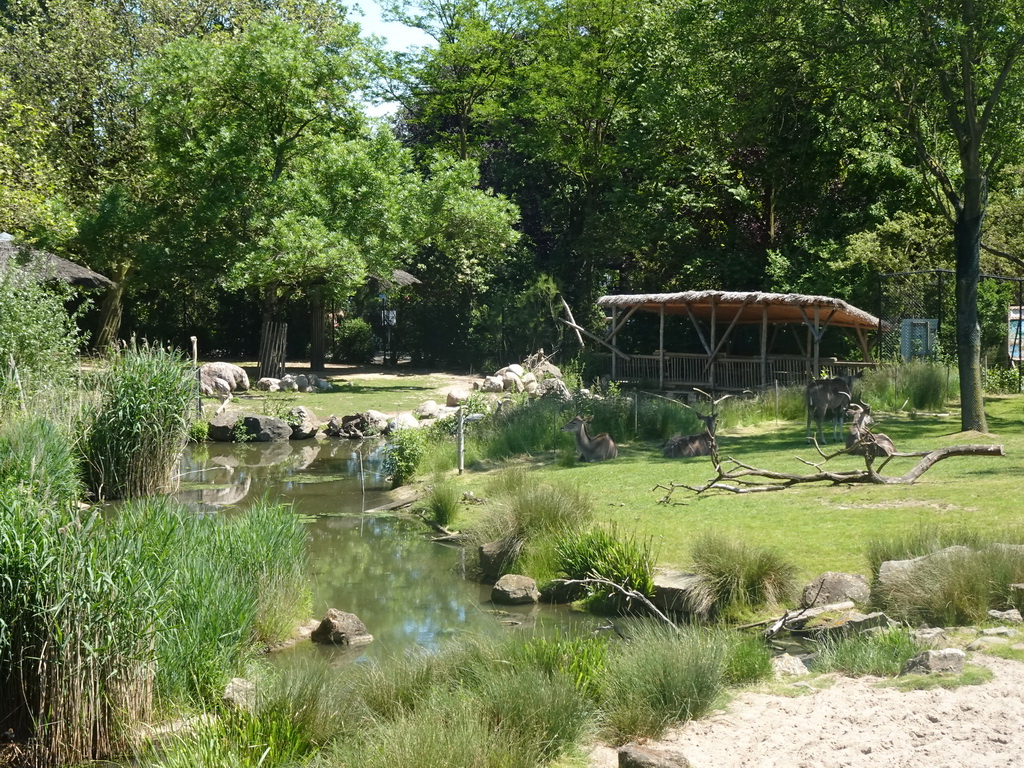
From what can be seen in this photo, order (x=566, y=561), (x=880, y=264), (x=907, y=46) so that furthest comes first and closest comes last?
(x=880, y=264) < (x=907, y=46) < (x=566, y=561)

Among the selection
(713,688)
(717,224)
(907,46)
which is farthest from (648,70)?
(713,688)

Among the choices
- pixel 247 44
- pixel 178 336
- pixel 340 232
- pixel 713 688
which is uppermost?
pixel 247 44

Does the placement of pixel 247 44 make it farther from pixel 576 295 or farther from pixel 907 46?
pixel 907 46

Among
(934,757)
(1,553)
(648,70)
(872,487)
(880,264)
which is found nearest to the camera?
(934,757)

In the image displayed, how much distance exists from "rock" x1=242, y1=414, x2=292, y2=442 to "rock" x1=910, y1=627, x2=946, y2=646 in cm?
1878

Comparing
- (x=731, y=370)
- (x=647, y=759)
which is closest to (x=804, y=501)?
(x=647, y=759)

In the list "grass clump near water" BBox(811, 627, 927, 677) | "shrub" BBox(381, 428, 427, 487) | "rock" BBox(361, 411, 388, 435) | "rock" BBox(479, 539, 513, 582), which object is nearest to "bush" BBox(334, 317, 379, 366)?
"rock" BBox(361, 411, 388, 435)

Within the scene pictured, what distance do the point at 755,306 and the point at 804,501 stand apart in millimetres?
15546

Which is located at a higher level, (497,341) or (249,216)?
(249,216)

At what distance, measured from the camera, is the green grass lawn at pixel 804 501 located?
10594 millimetres

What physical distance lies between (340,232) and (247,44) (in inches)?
246

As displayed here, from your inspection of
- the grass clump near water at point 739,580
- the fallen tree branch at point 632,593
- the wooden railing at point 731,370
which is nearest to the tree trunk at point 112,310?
the wooden railing at point 731,370

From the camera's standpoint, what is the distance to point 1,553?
6.52 m

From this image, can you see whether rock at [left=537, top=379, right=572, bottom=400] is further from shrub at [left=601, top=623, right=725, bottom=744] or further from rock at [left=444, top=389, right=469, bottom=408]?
shrub at [left=601, top=623, right=725, bottom=744]
